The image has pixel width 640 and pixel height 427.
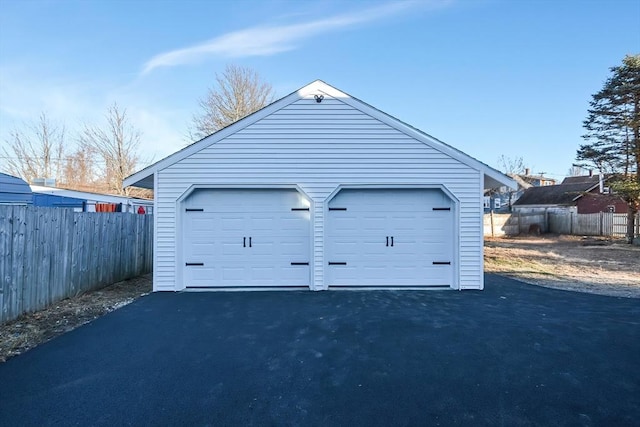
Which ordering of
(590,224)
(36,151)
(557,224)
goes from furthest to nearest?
(36,151) < (557,224) < (590,224)

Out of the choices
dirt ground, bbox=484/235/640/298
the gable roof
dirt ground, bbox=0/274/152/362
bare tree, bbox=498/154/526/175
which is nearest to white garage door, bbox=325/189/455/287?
the gable roof

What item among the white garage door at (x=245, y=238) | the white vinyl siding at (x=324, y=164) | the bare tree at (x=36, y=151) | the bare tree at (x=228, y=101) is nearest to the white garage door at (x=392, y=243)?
the white vinyl siding at (x=324, y=164)

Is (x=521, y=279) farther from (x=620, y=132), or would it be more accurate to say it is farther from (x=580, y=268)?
(x=620, y=132)

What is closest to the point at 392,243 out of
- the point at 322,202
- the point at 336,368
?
the point at 322,202

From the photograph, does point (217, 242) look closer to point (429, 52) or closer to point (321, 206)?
point (321, 206)

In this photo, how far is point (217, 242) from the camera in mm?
7410

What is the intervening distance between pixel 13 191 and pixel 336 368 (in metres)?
10.4

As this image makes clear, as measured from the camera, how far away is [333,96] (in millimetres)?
7418

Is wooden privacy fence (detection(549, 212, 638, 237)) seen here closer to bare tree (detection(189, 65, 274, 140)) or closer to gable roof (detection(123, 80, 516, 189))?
gable roof (detection(123, 80, 516, 189))

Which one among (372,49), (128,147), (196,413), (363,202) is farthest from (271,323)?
(128,147)

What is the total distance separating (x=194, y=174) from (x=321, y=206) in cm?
281

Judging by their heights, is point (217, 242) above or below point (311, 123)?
below

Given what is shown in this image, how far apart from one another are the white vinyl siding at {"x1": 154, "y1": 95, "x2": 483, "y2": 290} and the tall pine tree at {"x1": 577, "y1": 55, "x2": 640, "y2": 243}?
48.8ft

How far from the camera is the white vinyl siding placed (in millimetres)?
7320
